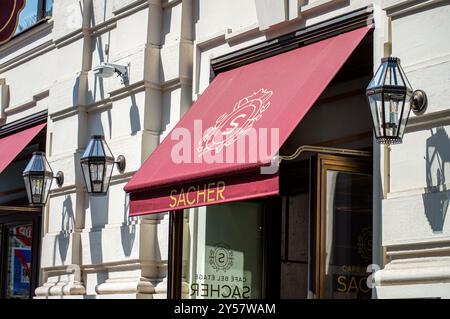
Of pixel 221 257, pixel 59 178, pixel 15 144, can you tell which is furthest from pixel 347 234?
pixel 15 144

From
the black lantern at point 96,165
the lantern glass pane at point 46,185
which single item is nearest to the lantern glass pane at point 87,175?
the black lantern at point 96,165

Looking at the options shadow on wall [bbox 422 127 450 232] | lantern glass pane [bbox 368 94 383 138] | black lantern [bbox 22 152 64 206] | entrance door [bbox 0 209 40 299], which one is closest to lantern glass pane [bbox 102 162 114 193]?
black lantern [bbox 22 152 64 206]

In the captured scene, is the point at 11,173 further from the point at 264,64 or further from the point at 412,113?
the point at 412,113

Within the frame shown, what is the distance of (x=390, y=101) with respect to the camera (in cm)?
828

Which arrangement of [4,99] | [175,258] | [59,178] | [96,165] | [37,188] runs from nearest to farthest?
[175,258] → [96,165] → [37,188] → [59,178] → [4,99]

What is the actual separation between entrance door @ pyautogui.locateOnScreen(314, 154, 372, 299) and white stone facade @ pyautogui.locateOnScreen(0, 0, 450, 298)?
0.34 meters

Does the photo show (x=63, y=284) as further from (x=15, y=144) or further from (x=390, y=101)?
(x=390, y=101)

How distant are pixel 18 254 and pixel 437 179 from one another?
357 inches

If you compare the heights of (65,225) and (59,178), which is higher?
(59,178)

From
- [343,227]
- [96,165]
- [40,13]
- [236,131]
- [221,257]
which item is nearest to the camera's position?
[343,227]

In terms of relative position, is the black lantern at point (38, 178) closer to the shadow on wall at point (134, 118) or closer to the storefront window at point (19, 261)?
the shadow on wall at point (134, 118)

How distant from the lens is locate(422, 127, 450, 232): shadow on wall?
8328 mm

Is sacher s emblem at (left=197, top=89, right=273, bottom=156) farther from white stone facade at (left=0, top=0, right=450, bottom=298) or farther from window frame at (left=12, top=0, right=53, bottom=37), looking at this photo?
window frame at (left=12, top=0, right=53, bottom=37)
